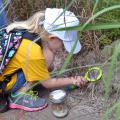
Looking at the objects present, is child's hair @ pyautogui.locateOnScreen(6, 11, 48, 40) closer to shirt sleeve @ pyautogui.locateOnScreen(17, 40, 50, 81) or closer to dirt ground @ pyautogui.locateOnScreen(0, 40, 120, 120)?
shirt sleeve @ pyautogui.locateOnScreen(17, 40, 50, 81)

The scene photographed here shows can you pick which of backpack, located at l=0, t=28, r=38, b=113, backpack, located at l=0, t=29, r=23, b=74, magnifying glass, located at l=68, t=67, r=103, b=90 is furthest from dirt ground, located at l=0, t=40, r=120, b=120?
backpack, located at l=0, t=29, r=23, b=74

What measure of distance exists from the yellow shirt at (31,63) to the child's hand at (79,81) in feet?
0.59

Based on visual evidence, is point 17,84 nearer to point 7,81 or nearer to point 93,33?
point 7,81

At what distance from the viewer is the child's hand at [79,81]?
2631mm

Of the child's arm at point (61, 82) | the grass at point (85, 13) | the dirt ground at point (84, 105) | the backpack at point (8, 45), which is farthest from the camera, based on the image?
the child's arm at point (61, 82)

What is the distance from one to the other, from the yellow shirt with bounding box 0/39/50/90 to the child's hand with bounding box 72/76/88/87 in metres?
0.18

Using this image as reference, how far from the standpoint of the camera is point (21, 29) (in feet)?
8.66

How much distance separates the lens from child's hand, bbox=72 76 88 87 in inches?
104

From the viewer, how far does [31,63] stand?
258 centimetres

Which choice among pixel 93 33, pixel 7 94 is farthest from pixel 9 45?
pixel 93 33

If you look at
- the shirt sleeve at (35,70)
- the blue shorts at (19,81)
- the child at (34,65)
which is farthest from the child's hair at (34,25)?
the blue shorts at (19,81)

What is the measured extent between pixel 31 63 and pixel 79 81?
0.33m

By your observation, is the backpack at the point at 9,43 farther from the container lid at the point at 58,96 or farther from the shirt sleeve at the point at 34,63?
the container lid at the point at 58,96

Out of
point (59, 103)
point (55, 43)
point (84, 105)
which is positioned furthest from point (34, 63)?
point (84, 105)
